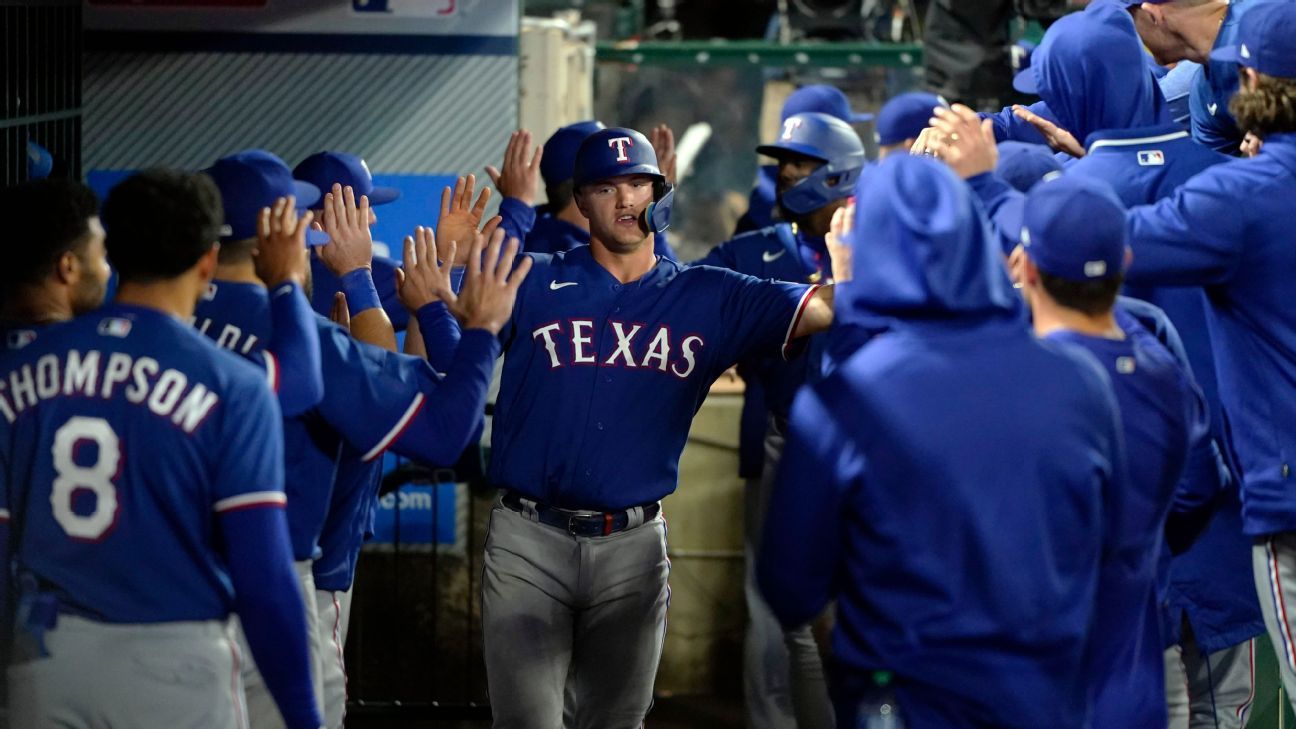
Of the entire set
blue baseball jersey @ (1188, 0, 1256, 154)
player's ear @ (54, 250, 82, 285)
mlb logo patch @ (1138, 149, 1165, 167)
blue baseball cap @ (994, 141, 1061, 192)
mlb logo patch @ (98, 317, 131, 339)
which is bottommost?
mlb logo patch @ (98, 317, 131, 339)

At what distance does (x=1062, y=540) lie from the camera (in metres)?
2.99

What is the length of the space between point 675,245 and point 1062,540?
6.90 meters

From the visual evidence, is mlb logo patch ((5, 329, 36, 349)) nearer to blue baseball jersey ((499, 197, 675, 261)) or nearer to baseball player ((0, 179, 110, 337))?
baseball player ((0, 179, 110, 337))

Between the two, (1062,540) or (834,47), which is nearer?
(1062,540)

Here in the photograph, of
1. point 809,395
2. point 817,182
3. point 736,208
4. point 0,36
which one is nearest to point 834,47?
point 736,208

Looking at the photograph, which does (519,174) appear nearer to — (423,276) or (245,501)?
(423,276)

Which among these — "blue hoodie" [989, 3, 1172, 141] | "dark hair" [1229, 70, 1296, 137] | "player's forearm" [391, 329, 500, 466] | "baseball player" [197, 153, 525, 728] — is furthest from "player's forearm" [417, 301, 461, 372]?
"dark hair" [1229, 70, 1296, 137]

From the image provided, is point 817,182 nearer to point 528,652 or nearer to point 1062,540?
point 528,652

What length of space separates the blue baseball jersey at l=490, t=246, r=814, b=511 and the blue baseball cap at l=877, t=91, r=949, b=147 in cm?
201

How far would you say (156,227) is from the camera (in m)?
3.19

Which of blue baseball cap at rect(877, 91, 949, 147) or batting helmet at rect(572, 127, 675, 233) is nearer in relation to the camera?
batting helmet at rect(572, 127, 675, 233)

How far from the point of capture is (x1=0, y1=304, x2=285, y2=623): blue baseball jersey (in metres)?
3.11

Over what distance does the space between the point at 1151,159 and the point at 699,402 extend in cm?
146

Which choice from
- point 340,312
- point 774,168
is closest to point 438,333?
point 340,312
